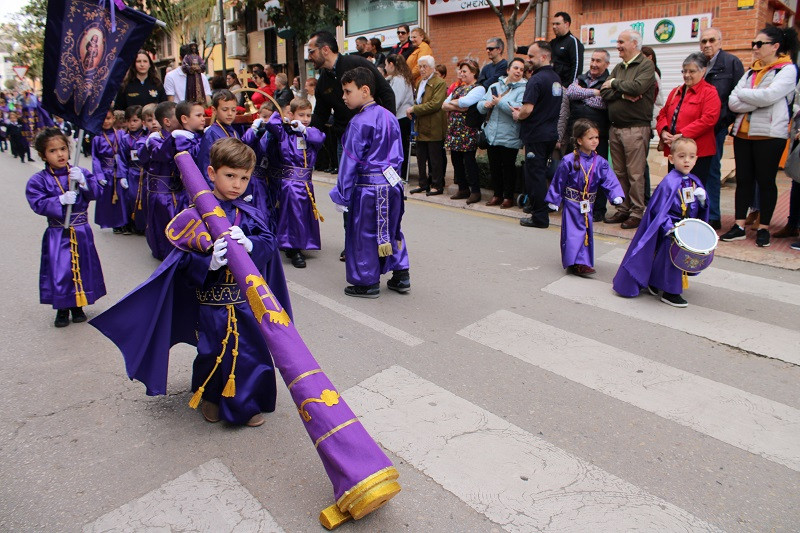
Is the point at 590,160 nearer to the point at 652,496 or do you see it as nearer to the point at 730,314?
the point at 730,314

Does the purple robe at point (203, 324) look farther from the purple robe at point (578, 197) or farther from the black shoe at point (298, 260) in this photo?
the purple robe at point (578, 197)

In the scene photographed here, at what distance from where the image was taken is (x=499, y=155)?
922 cm

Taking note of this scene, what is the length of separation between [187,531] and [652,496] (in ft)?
6.65

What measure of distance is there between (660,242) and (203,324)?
3.95 metres

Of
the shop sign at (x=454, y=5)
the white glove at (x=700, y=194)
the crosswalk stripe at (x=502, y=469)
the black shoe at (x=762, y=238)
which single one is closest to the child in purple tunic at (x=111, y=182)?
the crosswalk stripe at (x=502, y=469)

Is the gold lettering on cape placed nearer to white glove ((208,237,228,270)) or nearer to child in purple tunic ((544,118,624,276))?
white glove ((208,237,228,270))

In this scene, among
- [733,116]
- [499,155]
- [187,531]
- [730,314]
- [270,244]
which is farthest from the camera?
[499,155]

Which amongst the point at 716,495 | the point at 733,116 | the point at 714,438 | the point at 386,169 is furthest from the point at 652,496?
the point at 733,116

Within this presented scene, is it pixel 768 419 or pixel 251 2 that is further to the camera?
pixel 251 2

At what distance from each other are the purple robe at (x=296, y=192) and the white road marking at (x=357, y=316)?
2.65ft

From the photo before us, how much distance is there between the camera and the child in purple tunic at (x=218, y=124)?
6.11m

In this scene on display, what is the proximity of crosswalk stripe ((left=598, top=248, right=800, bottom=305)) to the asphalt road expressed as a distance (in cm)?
4

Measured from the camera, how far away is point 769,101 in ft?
22.4

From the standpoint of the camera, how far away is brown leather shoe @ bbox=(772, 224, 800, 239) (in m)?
7.39
